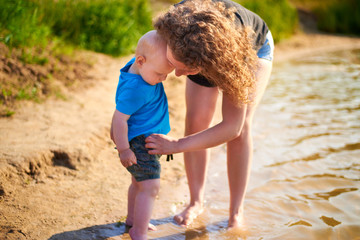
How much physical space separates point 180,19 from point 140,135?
67 centimetres

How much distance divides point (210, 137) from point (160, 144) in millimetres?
275

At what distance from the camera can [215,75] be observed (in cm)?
178

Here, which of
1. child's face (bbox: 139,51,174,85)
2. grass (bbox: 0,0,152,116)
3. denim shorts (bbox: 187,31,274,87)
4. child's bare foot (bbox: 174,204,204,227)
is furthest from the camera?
grass (bbox: 0,0,152,116)

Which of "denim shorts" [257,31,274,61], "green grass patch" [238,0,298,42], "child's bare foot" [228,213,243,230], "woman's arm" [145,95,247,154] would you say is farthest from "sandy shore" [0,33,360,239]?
"green grass patch" [238,0,298,42]

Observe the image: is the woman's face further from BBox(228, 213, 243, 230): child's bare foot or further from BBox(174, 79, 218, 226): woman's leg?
BBox(228, 213, 243, 230): child's bare foot

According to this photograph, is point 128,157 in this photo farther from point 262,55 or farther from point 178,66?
point 262,55

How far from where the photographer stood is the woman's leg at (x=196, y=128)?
7.97ft

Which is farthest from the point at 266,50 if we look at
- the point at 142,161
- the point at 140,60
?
the point at 142,161

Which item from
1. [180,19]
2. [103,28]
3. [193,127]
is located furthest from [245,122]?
[103,28]

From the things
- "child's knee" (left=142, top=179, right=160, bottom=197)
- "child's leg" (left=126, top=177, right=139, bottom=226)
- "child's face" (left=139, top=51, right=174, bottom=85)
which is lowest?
"child's leg" (left=126, top=177, right=139, bottom=226)

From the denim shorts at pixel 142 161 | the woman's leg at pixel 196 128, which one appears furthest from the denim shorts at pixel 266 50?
the denim shorts at pixel 142 161

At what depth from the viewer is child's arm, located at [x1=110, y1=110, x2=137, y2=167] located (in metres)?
1.98

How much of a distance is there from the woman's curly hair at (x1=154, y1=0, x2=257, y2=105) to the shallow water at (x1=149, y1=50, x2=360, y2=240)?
1058 millimetres

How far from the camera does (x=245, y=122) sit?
2330mm
